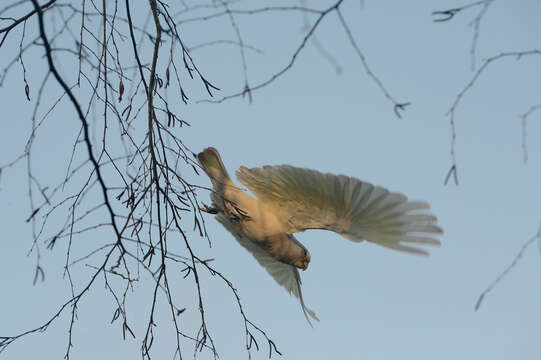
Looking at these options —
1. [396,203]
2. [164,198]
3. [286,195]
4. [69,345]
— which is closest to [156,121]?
[164,198]

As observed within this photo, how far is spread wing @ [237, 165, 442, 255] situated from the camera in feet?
9.72

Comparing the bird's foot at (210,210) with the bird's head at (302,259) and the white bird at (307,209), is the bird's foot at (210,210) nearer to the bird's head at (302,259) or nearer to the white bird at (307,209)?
the white bird at (307,209)

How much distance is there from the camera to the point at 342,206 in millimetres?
3068

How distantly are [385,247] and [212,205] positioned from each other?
0.85m

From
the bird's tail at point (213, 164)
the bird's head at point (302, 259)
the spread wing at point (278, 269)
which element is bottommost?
the bird's head at point (302, 259)

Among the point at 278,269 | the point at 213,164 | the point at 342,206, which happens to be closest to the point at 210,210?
the point at 213,164

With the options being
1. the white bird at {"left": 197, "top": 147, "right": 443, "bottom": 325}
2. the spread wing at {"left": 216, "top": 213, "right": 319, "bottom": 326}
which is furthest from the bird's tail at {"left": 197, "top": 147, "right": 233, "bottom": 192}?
the spread wing at {"left": 216, "top": 213, "right": 319, "bottom": 326}

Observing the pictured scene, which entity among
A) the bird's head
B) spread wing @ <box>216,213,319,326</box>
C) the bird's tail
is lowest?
the bird's head

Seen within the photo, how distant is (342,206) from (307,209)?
0.18 meters

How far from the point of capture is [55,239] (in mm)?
2189

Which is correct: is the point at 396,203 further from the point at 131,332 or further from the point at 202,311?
the point at 131,332

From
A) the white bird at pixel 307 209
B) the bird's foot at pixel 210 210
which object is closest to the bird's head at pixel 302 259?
the white bird at pixel 307 209

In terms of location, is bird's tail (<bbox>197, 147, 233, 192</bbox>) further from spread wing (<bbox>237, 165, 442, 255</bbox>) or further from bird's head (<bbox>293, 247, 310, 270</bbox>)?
bird's head (<bbox>293, 247, 310, 270</bbox>)

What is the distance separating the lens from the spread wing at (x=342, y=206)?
2.96 m
